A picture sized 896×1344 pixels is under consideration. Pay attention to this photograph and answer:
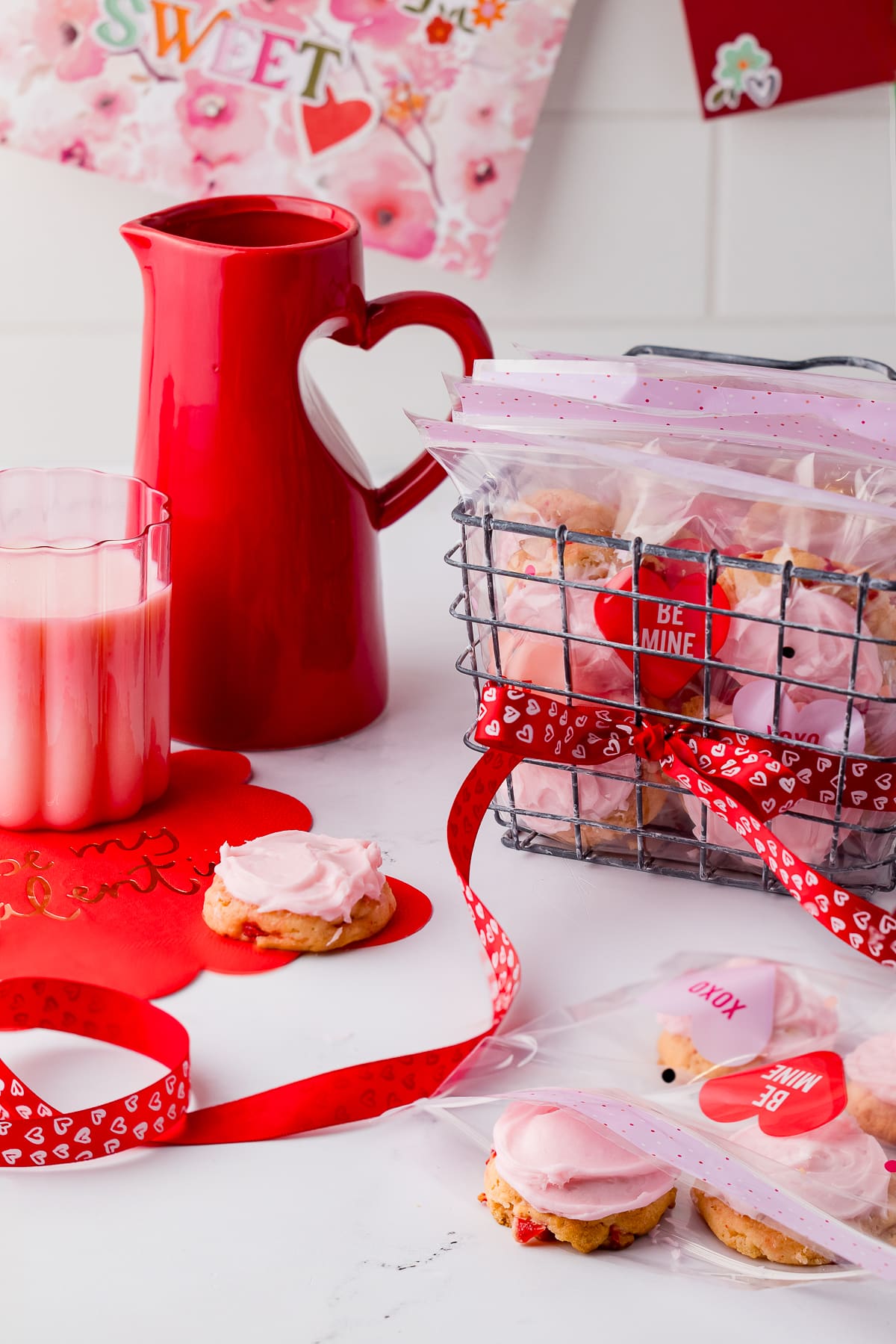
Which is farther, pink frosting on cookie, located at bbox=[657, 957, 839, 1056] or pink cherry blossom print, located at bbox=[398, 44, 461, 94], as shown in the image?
pink cherry blossom print, located at bbox=[398, 44, 461, 94]

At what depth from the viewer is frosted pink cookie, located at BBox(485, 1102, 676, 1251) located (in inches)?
16.4

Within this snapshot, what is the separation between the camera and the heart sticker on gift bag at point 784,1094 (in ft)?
1.43

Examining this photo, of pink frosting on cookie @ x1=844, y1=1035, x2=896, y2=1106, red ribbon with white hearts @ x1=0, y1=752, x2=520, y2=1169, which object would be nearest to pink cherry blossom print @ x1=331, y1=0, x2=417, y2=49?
red ribbon with white hearts @ x1=0, y1=752, x2=520, y2=1169

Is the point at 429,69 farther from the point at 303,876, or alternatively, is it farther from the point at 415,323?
the point at 303,876

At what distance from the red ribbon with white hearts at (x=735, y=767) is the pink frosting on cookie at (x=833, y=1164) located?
10 centimetres

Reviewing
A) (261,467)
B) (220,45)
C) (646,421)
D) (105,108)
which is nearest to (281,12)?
(220,45)

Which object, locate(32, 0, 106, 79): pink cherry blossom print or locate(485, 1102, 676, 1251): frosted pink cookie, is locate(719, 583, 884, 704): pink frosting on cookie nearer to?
locate(485, 1102, 676, 1251): frosted pink cookie

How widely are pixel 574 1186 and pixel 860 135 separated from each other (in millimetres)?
1117

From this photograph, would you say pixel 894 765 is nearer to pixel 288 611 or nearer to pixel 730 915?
pixel 730 915

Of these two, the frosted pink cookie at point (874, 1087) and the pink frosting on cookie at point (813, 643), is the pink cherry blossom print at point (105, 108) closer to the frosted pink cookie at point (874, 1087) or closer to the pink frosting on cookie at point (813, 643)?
the pink frosting on cookie at point (813, 643)

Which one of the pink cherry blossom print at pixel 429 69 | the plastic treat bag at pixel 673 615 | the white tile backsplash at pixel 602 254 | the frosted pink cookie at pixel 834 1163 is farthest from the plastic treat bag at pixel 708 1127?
the pink cherry blossom print at pixel 429 69

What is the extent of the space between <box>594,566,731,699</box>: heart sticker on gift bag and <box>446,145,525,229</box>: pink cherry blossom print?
73 centimetres

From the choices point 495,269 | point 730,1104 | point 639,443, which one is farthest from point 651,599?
point 495,269

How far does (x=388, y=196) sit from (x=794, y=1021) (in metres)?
0.91
